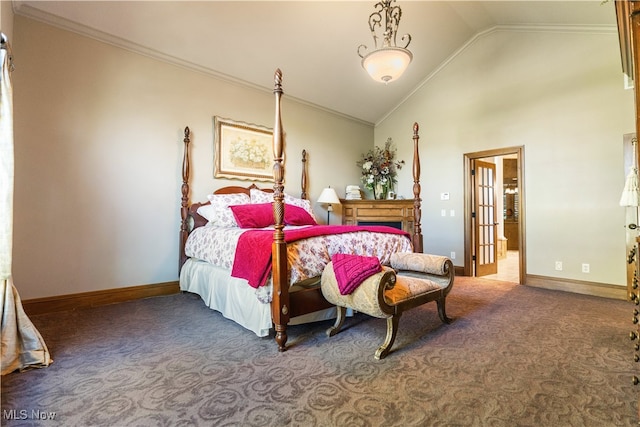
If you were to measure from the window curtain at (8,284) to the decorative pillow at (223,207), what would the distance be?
5.93 ft

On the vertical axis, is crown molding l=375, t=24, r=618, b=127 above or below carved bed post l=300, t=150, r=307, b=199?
above

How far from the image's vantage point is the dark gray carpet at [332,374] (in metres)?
1.43

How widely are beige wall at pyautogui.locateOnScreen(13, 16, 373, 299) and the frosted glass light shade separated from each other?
2271mm

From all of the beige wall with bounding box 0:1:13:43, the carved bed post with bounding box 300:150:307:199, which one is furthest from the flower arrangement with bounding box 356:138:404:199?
the beige wall with bounding box 0:1:13:43

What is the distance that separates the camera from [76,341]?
223 centimetres

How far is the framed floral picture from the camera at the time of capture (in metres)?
4.00

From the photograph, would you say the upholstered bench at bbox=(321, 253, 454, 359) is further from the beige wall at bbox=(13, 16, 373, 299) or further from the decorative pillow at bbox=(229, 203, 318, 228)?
the beige wall at bbox=(13, 16, 373, 299)

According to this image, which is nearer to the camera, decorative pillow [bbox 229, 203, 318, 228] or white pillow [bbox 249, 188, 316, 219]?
decorative pillow [bbox 229, 203, 318, 228]

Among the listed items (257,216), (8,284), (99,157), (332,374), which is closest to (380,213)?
(257,216)

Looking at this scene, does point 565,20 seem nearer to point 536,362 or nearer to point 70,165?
point 536,362

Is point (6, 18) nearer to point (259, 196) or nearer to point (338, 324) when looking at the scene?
point (259, 196)

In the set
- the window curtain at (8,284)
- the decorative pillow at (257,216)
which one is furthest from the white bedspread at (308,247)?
the window curtain at (8,284)

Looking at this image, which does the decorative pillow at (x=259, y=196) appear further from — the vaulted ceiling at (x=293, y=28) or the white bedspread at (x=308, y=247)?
the vaulted ceiling at (x=293, y=28)

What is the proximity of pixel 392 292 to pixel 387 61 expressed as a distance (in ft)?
6.49
